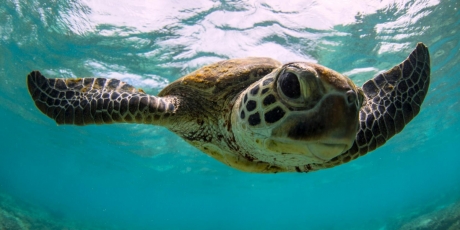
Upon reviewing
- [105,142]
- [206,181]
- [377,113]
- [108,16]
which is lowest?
[206,181]

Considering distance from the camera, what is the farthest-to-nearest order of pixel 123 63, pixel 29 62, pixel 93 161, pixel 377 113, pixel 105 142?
pixel 93 161
pixel 105 142
pixel 29 62
pixel 123 63
pixel 377 113

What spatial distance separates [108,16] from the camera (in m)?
9.55

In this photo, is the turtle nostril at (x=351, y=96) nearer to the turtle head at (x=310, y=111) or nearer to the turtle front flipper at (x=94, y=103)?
the turtle head at (x=310, y=111)

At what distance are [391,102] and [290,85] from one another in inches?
82.1

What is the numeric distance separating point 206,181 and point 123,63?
1171 inches

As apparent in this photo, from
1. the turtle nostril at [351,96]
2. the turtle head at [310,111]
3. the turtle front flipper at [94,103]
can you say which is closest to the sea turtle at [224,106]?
the turtle front flipper at [94,103]

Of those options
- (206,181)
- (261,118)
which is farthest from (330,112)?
(206,181)

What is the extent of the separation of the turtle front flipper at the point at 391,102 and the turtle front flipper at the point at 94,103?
2.28 metres

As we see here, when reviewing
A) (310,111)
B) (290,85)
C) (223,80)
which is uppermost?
(223,80)

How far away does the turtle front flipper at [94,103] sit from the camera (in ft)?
11.0

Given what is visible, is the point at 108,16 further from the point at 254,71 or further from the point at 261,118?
the point at 261,118

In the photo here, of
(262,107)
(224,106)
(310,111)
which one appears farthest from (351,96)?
(224,106)

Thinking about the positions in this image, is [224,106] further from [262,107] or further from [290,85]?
[290,85]

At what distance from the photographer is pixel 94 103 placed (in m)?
3.40
